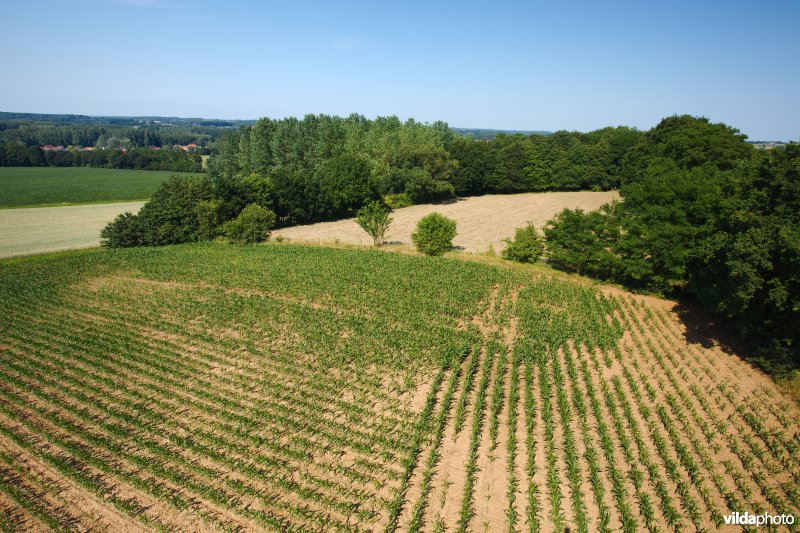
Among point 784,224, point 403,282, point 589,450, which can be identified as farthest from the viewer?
point 403,282

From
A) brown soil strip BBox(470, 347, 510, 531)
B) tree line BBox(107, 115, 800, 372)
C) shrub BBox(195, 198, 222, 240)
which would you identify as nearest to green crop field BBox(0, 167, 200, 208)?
tree line BBox(107, 115, 800, 372)

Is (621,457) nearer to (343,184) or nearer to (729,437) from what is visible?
(729,437)

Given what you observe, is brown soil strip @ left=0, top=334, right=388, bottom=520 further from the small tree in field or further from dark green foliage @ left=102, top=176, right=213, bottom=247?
dark green foliage @ left=102, top=176, right=213, bottom=247

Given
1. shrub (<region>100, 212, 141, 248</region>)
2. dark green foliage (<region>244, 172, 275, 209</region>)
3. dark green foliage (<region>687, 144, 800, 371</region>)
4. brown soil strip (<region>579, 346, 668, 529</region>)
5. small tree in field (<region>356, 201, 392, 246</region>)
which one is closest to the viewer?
brown soil strip (<region>579, 346, 668, 529</region>)

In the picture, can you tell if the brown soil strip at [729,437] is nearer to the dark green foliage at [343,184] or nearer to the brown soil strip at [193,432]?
the brown soil strip at [193,432]

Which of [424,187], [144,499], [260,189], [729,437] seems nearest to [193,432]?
[144,499]

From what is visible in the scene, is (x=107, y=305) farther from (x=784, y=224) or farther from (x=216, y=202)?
(x=784, y=224)

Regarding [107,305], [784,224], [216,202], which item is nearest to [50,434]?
[107,305]
